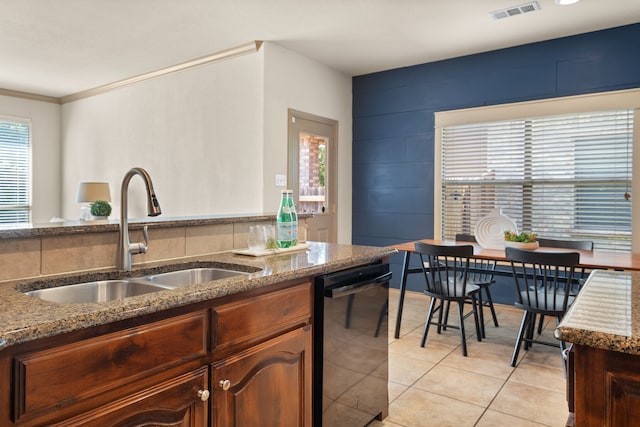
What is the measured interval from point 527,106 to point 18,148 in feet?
22.7

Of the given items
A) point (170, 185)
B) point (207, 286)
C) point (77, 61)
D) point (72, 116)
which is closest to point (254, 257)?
point (207, 286)

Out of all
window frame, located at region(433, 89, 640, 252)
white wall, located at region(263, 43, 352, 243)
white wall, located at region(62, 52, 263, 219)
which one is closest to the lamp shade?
white wall, located at region(62, 52, 263, 219)

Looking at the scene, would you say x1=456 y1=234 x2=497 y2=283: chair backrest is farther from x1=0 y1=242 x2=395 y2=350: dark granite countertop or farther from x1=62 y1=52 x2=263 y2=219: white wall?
x1=62 y1=52 x2=263 y2=219: white wall

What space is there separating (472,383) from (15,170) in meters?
6.89

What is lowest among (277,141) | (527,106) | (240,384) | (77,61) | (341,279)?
(240,384)

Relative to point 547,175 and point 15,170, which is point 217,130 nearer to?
point 547,175

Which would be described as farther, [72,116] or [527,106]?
[72,116]

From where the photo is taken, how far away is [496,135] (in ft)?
15.0

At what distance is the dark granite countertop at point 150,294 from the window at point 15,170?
600cm

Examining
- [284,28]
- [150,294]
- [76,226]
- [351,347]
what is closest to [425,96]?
[284,28]

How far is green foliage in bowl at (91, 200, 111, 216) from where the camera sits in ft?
18.1

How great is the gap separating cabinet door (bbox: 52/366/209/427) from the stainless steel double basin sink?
0.45 meters

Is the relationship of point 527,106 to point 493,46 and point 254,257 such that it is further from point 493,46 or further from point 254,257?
point 254,257

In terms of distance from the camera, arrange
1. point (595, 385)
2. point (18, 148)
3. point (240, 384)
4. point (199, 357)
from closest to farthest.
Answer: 1. point (595, 385)
2. point (199, 357)
3. point (240, 384)
4. point (18, 148)
